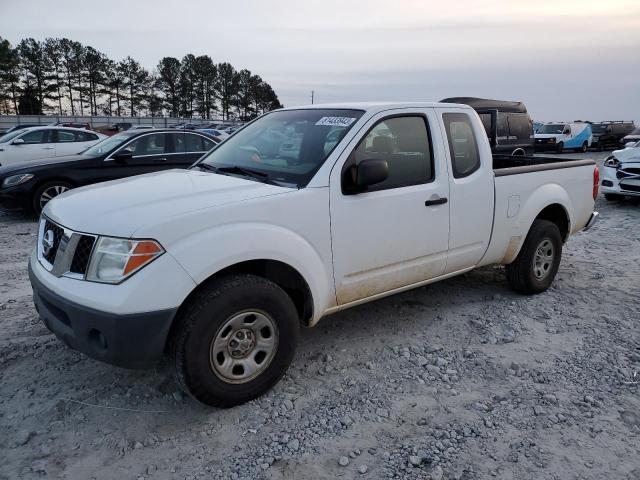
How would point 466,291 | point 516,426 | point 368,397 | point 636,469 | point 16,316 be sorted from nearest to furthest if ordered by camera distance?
point 636,469 → point 516,426 → point 368,397 → point 16,316 → point 466,291

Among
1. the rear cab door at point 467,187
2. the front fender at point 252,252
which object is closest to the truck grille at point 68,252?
the front fender at point 252,252

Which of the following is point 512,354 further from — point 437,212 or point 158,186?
point 158,186

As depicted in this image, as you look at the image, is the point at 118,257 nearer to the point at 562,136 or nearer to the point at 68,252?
the point at 68,252

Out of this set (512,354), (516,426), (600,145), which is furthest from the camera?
(600,145)

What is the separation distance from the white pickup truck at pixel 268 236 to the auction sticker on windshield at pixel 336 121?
0.01 metres

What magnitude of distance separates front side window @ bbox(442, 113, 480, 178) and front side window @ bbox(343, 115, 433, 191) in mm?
245

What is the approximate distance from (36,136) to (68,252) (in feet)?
41.9

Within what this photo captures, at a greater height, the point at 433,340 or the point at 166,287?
the point at 166,287

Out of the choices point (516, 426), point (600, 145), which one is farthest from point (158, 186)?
point (600, 145)

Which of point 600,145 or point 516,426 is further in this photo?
point 600,145

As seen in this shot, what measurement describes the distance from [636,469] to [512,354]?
1.29 meters

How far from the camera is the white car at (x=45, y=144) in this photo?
13398mm

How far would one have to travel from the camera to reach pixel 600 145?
30203 mm

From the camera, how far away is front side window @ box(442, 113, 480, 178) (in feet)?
13.4
